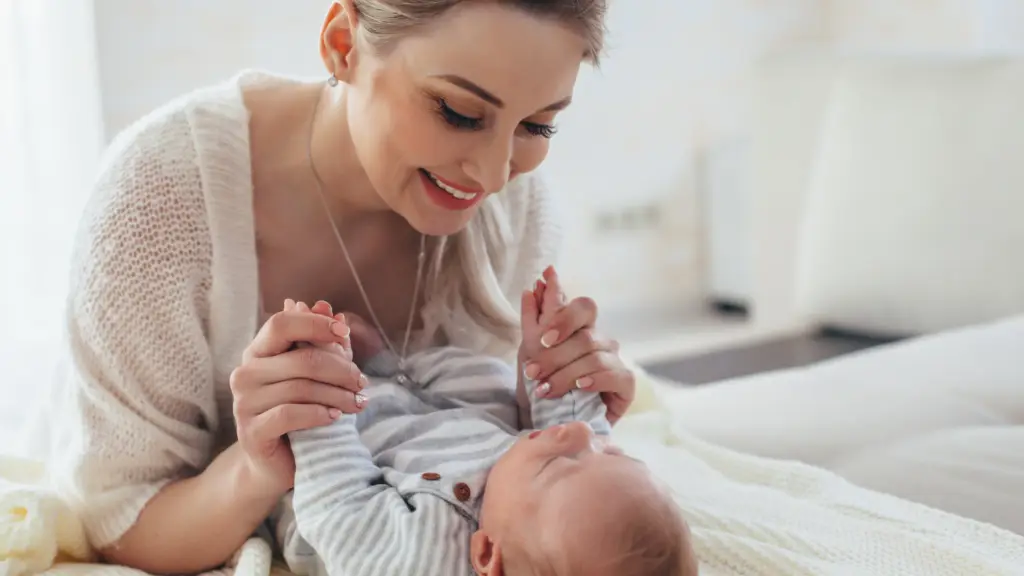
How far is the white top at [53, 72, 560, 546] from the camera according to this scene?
1077 mm

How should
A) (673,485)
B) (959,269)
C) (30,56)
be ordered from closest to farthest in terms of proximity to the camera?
(673,485)
(30,56)
(959,269)

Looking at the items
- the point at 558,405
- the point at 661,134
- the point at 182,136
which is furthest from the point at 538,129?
the point at 661,134

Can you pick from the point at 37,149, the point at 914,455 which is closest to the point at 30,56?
the point at 37,149

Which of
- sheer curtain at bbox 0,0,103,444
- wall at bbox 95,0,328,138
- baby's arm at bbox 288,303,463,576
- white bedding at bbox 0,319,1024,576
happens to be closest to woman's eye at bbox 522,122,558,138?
baby's arm at bbox 288,303,463,576

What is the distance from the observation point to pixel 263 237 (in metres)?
1.23

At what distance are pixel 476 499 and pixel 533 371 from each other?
0.18m

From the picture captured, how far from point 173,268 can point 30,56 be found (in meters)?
1.48

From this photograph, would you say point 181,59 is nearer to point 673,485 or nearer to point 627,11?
point 627,11

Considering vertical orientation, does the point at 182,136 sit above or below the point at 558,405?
above

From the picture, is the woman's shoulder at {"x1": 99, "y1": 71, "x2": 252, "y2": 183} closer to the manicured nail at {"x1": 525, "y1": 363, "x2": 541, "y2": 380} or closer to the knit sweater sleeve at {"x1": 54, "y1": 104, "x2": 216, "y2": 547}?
the knit sweater sleeve at {"x1": 54, "y1": 104, "x2": 216, "y2": 547}

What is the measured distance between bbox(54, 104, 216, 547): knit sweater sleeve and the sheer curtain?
1.20 m

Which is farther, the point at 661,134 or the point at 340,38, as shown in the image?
the point at 661,134

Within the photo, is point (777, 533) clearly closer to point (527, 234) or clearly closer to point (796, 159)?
point (527, 234)

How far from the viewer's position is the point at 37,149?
232 cm
